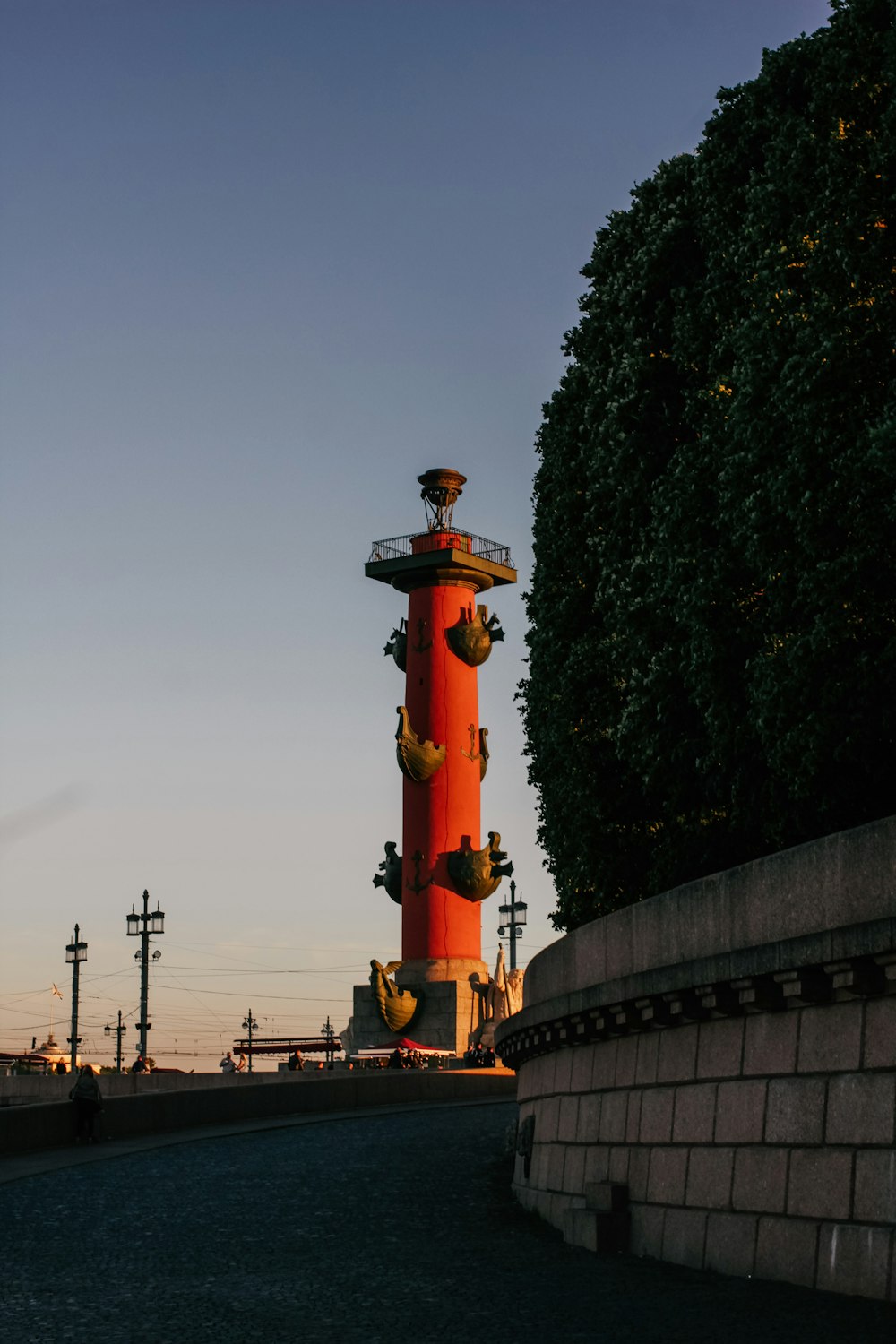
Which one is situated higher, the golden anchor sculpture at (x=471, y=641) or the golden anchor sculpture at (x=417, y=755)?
the golden anchor sculpture at (x=471, y=641)

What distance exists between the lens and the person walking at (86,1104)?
2733 centimetres

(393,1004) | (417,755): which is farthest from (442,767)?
(393,1004)

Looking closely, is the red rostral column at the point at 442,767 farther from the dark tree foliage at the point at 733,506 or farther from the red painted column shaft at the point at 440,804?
the dark tree foliage at the point at 733,506

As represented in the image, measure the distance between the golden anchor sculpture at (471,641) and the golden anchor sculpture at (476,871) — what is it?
715 cm

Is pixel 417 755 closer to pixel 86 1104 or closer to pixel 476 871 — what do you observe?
pixel 476 871

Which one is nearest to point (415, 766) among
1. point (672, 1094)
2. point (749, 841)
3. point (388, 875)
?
point (388, 875)

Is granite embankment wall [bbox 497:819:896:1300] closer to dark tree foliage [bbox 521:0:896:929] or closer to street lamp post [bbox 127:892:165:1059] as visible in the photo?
dark tree foliage [bbox 521:0:896:929]

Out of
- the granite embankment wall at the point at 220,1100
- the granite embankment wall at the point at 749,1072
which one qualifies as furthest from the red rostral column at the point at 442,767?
the granite embankment wall at the point at 749,1072

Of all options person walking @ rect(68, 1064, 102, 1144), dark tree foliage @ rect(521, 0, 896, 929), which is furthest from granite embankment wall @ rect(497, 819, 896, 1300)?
person walking @ rect(68, 1064, 102, 1144)

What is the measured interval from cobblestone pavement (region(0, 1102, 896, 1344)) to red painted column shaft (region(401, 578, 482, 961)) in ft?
125

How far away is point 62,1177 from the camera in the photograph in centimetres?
2159

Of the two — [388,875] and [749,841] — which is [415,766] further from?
[749,841]

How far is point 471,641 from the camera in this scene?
61.9 meters

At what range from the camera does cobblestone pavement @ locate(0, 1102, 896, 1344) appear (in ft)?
31.5
